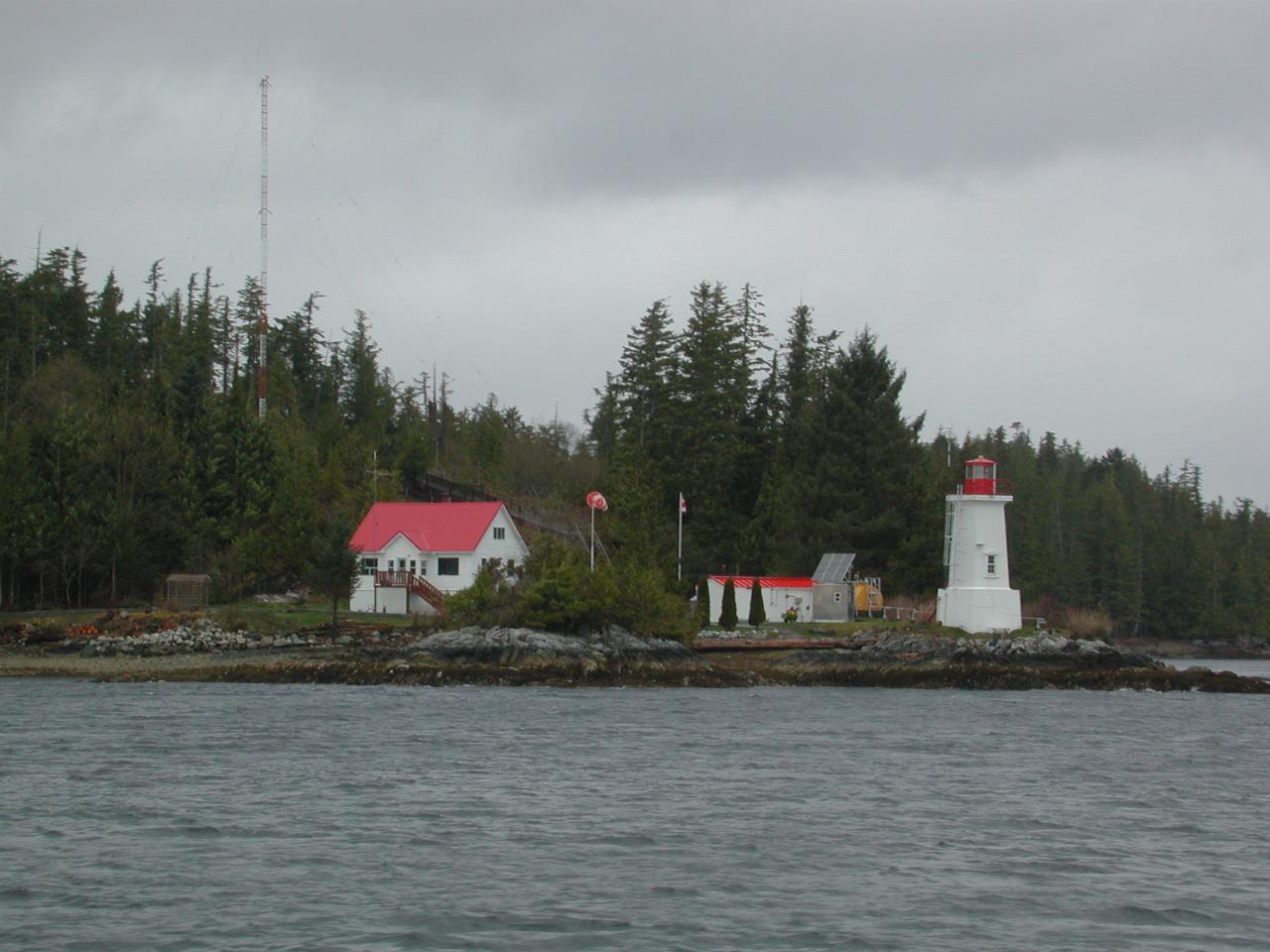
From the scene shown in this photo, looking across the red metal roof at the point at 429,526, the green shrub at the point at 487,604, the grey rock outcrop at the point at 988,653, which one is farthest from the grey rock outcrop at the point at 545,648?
the red metal roof at the point at 429,526

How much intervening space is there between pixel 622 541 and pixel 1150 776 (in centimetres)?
4261

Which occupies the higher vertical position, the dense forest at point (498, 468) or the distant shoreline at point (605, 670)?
the dense forest at point (498, 468)

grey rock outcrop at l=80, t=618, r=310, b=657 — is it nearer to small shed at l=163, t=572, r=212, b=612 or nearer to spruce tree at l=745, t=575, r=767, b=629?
small shed at l=163, t=572, r=212, b=612

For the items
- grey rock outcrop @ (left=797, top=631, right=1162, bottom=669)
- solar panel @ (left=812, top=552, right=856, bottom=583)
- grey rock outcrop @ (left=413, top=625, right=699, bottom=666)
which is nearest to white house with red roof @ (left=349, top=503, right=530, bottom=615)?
grey rock outcrop @ (left=413, top=625, right=699, bottom=666)

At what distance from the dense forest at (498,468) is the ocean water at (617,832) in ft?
80.2

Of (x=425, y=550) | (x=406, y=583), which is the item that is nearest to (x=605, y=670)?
(x=406, y=583)

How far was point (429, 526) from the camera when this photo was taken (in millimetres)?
59656

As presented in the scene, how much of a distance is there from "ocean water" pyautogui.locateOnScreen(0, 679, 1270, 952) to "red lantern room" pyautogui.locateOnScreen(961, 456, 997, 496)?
782 inches

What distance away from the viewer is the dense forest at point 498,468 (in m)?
56.3

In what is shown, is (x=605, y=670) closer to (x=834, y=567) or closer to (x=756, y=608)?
(x=756, y=608)

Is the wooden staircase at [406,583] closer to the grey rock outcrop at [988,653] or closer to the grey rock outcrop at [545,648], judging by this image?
the grey rock outcrop at [545,648]

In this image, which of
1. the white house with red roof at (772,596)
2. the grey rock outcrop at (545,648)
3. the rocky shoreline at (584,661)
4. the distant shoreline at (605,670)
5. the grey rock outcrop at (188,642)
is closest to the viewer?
the distant shoreline at (605,670)

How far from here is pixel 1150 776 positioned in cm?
2483

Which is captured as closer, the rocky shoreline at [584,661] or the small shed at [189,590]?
the rocky shoreline at [584,661]
